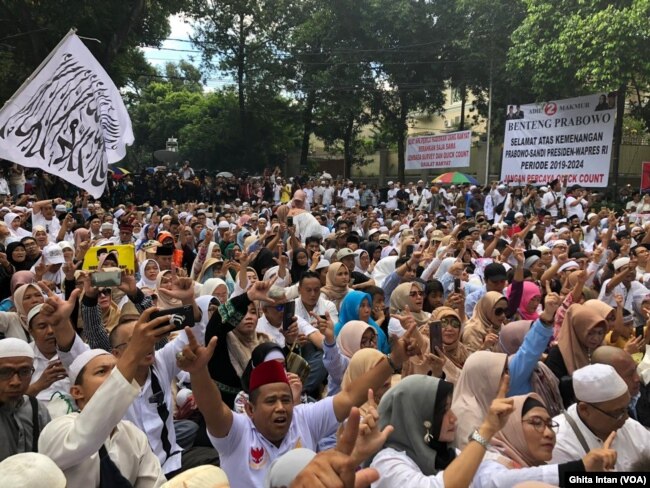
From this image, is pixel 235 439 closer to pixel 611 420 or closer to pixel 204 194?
pixel 611 420

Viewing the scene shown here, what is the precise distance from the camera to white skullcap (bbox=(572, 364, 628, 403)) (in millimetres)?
2879

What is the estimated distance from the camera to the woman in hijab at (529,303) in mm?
5398

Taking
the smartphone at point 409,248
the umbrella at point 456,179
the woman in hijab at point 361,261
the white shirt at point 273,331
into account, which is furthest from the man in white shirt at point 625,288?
the umbrella at point 456,179

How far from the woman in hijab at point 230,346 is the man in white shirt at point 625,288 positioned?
3.84m

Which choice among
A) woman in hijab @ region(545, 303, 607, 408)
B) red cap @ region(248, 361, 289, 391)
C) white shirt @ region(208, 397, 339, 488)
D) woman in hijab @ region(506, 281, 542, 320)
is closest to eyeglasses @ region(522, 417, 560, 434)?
white shirt @ region(208, 397, 339, 488)

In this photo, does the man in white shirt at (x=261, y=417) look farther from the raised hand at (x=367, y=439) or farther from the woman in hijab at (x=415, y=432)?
the raised hand at (x=367, y=439)

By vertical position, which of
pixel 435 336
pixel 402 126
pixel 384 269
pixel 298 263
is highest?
pixel 402 126

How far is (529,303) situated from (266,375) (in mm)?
3409

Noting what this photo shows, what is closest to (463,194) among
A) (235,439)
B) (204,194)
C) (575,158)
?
(575,158)

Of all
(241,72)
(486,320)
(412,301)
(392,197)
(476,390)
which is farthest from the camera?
(241,72)

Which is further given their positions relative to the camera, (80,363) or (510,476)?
(80,363)

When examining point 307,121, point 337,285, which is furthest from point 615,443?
point 307,121

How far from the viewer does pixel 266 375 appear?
2.68 m

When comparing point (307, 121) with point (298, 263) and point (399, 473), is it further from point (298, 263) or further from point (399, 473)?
point (399, 473)
